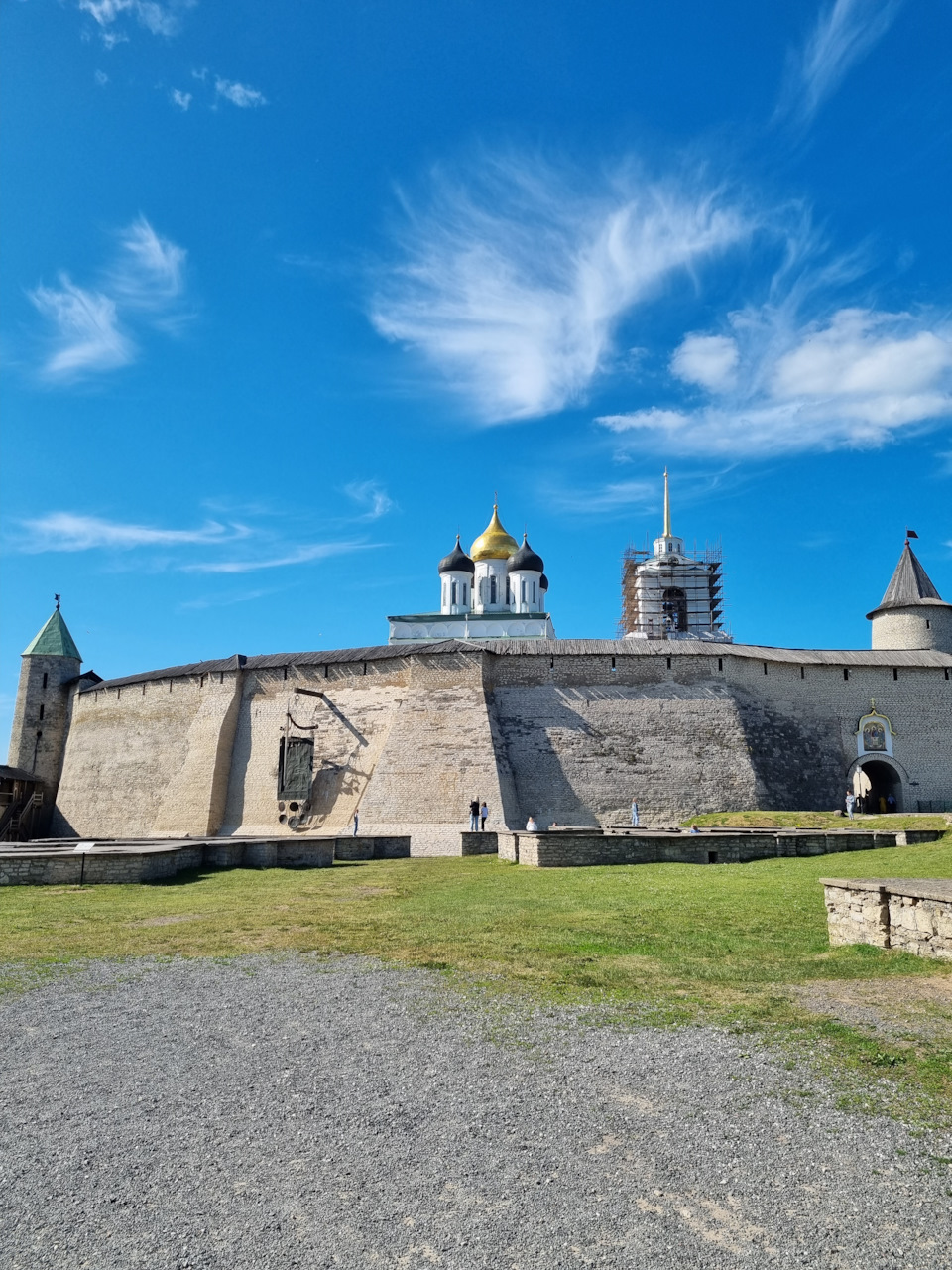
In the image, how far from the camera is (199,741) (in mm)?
25031

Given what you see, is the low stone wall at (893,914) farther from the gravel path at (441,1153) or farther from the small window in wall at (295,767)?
the small window in wall at (295,767)

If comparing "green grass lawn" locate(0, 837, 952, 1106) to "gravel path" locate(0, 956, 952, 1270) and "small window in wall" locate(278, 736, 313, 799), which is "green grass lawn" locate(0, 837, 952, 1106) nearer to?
"gravel path" locate(0, 956, 952, 1270)

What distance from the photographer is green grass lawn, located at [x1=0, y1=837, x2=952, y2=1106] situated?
495 centimetres

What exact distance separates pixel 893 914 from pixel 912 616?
2303cm

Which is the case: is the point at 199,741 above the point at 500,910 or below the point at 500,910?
above

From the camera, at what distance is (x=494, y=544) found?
141 ft

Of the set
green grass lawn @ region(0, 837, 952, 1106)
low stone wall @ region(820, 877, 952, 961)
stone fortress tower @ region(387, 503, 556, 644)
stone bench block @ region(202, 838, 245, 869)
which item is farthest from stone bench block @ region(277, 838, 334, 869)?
stone fortress tower @ region(387, 503, 556, 644)

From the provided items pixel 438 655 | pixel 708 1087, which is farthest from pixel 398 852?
pixel 708 1087

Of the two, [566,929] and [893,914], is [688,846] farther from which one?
[893,914]

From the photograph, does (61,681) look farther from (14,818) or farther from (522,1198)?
(522,1198)

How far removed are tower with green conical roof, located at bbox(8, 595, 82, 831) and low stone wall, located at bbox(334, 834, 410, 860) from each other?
18.2 metres

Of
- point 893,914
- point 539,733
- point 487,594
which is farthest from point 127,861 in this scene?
point 487,594

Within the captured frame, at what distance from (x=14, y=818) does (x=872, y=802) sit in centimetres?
2665

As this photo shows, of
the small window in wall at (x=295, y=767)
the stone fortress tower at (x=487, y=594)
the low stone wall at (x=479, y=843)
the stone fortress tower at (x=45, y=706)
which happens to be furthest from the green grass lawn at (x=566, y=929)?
the stone fortress tower at (x=487, y=594)
